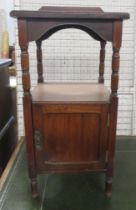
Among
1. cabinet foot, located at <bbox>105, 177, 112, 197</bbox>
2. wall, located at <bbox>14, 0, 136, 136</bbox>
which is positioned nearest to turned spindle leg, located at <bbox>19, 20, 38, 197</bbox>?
cabinet foot, located at <bbox>105, 177, 112, 197</bbox>

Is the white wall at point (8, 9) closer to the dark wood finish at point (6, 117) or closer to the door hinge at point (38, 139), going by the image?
the dark wood finish at point (6, 117)

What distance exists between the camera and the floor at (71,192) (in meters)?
1.17

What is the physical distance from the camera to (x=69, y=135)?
1.16m

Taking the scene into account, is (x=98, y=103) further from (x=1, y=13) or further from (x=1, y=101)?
(x=1, y=13)

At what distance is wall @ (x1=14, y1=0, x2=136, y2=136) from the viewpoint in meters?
1.76

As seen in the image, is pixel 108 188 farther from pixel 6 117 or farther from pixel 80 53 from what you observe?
pixel 80 53

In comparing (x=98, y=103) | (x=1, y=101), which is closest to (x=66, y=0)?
(x=1, y=101)

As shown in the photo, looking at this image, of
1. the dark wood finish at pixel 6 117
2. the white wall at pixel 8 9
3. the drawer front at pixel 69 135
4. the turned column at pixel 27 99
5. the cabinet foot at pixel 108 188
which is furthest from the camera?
the white wall at pixel 8 9

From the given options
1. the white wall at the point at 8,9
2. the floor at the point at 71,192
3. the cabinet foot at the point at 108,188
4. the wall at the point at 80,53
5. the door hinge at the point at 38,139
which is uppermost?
the white wall at the point at 8,9

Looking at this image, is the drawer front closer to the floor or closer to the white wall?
the floor

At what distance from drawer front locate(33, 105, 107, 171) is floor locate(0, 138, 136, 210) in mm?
198

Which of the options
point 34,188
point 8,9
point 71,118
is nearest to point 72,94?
point 71,118

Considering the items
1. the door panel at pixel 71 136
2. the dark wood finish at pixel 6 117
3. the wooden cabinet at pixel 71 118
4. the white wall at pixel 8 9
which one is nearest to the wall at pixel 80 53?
the dark wood finish at pixel 6 117

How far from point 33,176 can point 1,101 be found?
2.18ft
